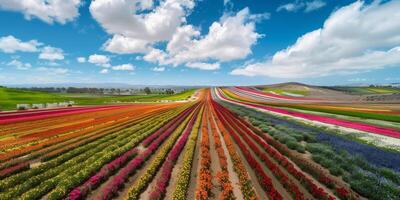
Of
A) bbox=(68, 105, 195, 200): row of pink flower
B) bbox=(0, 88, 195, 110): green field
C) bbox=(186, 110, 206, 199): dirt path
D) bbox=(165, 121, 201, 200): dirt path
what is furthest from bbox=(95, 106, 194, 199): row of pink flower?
bbox=(0, 88, 195, 110): green field

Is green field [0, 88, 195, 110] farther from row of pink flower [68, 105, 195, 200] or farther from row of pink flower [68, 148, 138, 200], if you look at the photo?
row of pink flower [68, 148, 138, 200]

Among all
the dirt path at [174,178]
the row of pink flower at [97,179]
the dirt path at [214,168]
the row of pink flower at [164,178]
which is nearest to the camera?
the row of pink flower at [97,179]

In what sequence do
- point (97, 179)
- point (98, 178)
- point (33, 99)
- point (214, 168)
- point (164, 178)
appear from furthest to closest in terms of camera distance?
point (33, 99)
point (214, 168)
point (164, 178)
point (98, 178)
point (97, 179)

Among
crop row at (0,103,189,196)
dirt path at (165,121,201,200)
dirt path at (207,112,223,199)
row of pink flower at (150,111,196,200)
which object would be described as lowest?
dirt path at (207,112,223,199)

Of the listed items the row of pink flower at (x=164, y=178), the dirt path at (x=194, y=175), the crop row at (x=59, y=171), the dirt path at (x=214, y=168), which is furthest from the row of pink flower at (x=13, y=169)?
the dirt path at (x=214, y=168)

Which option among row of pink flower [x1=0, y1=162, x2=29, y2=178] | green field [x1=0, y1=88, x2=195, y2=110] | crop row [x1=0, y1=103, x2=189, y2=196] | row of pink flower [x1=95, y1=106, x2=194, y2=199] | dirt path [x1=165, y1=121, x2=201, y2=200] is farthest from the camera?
green field [x1=0, y1=88, x2=195, y2=110]

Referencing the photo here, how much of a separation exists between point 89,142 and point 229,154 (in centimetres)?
1568

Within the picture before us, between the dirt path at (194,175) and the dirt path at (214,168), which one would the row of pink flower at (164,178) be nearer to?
the dirt path at (194,175)

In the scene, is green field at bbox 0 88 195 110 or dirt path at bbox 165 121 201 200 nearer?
dirt path at bbox 165 121 201 200

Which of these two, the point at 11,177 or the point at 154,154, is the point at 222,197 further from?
the point at 11,177

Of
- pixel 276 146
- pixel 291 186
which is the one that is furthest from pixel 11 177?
pixel 276 146

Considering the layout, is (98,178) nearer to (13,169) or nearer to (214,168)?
(13,169)

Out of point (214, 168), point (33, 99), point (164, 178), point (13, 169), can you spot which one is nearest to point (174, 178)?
point (164, 178)

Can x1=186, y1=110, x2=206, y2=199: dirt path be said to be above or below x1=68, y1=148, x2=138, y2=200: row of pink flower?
below
